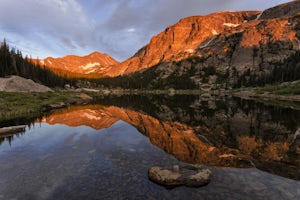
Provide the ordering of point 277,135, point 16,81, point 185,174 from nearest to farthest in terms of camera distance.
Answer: point 185,174 → point 277,135 → point 16,81

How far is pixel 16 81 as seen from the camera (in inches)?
2383

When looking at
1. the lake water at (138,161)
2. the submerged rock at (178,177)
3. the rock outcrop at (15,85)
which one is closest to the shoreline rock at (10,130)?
the lake water at (138,161)

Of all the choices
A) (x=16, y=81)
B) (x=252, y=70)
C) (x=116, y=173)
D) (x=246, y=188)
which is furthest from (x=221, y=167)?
(x=252, y=70)

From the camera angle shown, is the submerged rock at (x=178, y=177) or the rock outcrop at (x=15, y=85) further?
the rock outcrop at (x=15, y=85)

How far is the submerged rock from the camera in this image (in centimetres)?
971

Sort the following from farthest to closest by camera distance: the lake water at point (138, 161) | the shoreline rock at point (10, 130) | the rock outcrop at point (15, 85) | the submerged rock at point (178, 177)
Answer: the rock outcrop at point (15, 85) < the shoreline rock at point (10, 130) < the submerged rock at point (178, 177) < the lake water at point (138, 161)

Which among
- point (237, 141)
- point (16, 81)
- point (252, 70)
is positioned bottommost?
point (237, 141)

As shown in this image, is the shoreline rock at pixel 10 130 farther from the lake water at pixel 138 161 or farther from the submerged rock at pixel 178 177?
the submerged rock at pixel 178 177

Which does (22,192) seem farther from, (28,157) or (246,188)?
(246,188)

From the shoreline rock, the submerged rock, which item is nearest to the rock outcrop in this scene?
the shoreline rock

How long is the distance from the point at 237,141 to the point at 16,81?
6737 cm

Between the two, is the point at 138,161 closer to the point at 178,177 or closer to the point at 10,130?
the point at 178,177

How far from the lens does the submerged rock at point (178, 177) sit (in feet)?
31.9

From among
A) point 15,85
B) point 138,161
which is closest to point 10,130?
point 138,161
